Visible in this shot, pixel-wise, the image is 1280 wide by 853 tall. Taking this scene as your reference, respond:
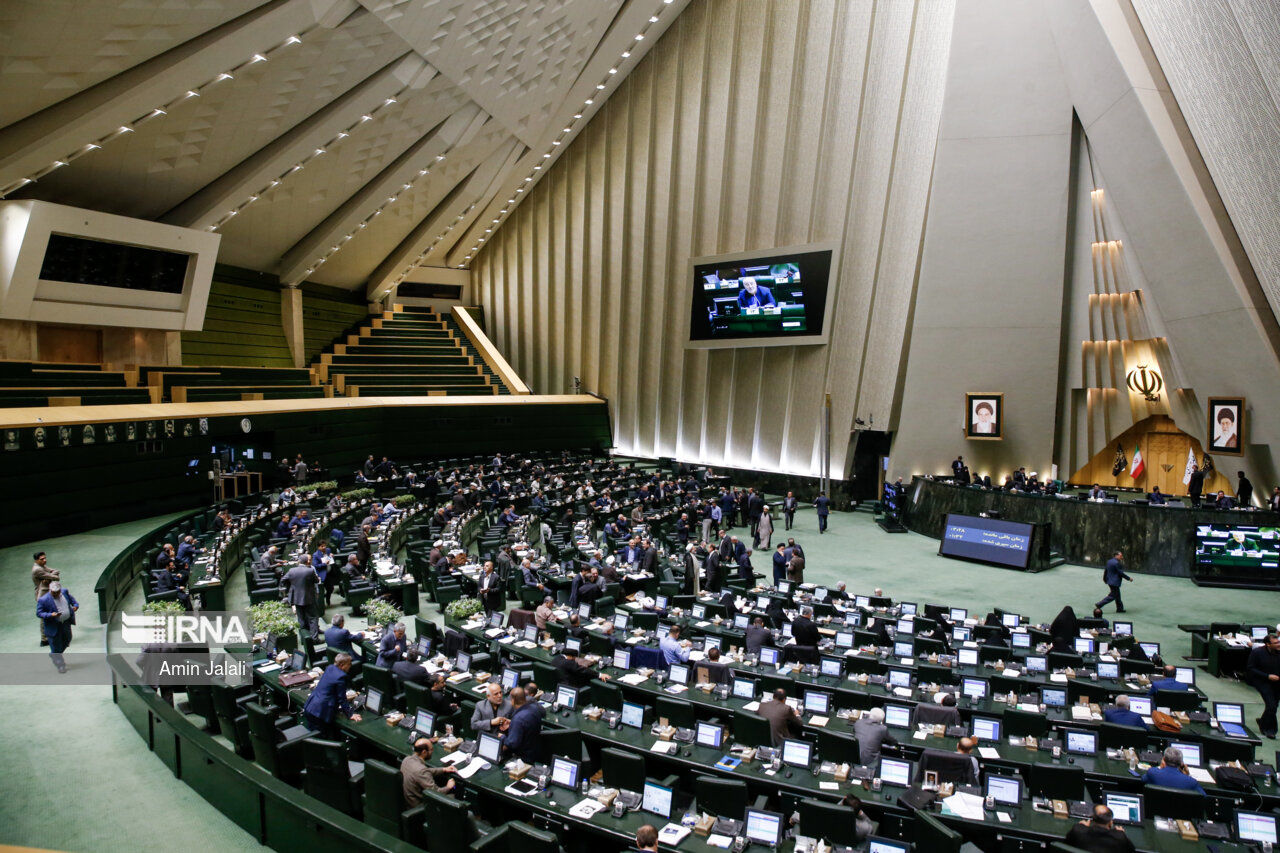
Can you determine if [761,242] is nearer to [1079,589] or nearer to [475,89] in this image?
[475,89]

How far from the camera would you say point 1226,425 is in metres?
18.3

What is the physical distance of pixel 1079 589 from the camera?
54.1ft

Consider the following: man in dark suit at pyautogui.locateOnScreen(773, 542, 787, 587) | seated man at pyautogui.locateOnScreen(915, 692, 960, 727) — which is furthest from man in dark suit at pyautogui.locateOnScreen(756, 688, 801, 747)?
man in dark suit at pyautogui.locateOnScreen(773, 542, 787, 587)

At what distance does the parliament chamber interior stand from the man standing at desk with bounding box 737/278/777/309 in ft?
0.37

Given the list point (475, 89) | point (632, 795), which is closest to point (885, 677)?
point (632, 795)

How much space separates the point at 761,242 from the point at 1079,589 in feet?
53.8

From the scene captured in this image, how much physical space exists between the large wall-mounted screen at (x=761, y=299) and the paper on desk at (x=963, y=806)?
2119 centimetres

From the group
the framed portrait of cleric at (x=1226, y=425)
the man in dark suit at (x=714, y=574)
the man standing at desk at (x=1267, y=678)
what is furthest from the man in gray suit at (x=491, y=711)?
the framed portrait of cleric at (x=1226, y=425)

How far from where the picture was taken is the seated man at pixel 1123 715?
7.88 meters

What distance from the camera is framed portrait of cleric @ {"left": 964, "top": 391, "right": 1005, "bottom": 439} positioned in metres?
22.6

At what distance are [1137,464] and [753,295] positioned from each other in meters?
13.1

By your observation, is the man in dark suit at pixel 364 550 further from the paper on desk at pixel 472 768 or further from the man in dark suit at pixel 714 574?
the paper on desk at pixel 472 768

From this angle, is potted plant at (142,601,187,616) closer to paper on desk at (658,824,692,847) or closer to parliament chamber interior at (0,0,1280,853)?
parliament chamber interior at (0,0,1280,853)

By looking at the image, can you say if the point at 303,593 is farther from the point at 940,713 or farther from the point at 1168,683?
the point at 1168,683
